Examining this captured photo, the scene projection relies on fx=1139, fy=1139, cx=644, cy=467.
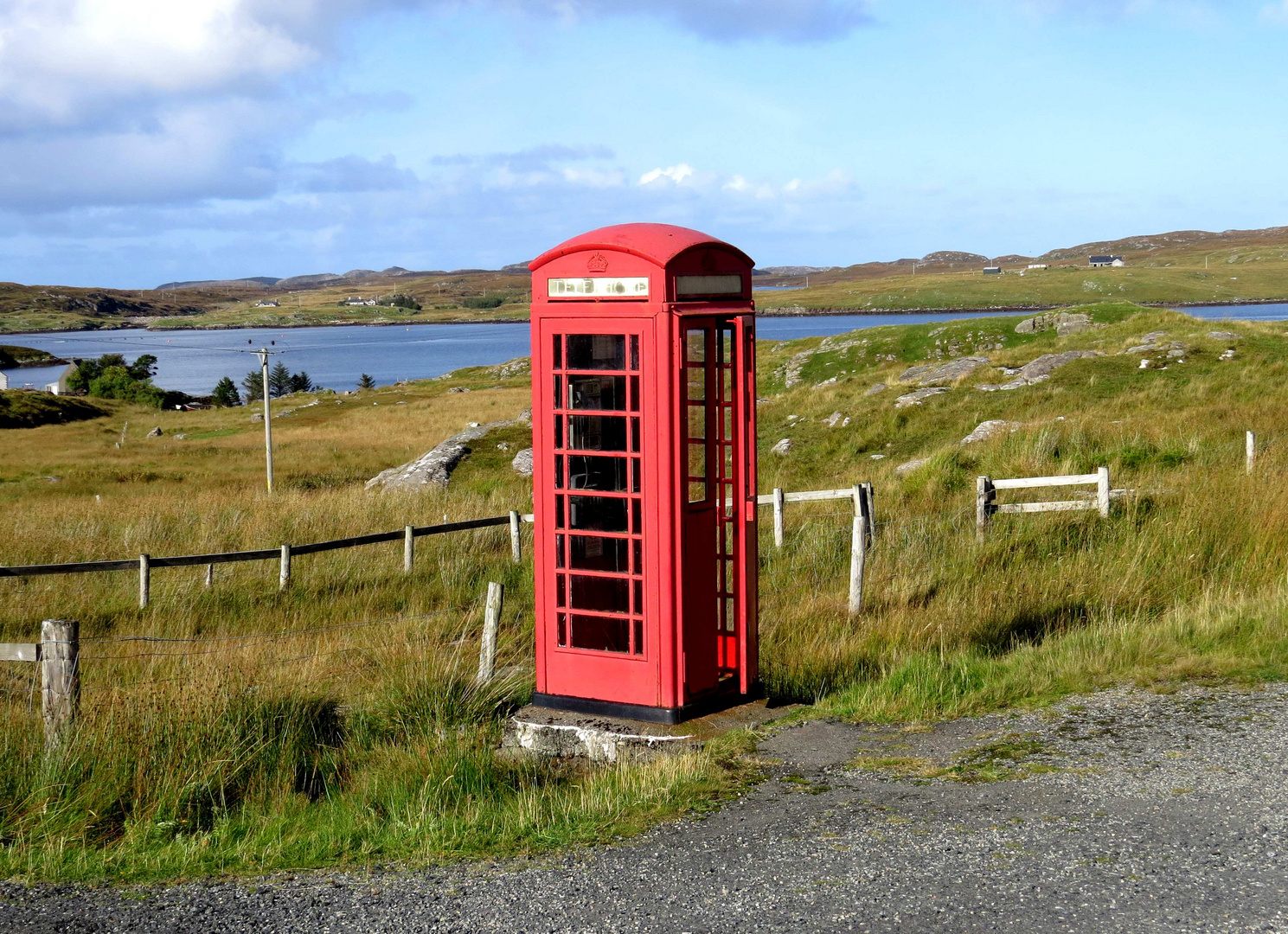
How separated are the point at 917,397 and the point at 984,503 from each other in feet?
47.8

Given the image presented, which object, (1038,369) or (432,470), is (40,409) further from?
(1038,369)

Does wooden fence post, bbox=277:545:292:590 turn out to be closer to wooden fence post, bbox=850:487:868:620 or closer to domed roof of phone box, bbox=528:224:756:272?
wooden fence post, bbox=850:487:868:620

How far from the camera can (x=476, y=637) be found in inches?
353

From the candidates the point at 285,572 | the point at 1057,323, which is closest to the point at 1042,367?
the point at 1057,323

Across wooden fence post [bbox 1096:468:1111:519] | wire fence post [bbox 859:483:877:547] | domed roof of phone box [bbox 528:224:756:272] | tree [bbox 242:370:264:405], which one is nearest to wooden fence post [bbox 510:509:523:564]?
wire fence post [bbox 859:483:877:547]

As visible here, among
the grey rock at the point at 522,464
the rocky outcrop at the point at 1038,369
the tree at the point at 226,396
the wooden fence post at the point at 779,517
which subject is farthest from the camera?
the tree at the point at 226,396

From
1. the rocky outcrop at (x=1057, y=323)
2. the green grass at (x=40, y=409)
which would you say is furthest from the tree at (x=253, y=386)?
the rocky outcrop at (x=1057, y=323)

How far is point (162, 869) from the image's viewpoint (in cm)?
467

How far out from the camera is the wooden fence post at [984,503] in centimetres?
1124

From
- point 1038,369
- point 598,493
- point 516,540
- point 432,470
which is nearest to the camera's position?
point 598,493

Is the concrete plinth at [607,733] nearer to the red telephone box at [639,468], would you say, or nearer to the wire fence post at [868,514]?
the red telephone box at [639,468]

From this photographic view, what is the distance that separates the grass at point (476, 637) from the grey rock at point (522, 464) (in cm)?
343

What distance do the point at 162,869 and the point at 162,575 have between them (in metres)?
9.51

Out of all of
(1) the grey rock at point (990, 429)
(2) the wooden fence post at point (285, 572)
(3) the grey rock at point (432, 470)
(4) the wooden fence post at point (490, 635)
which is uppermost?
(1) the grey rock at point (990, 429)
